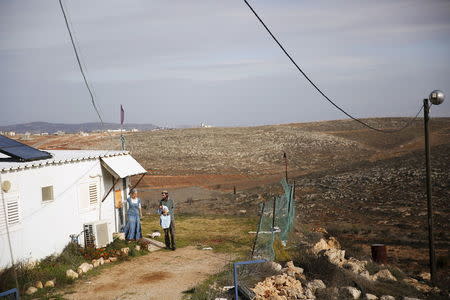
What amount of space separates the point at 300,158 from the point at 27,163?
162 feet

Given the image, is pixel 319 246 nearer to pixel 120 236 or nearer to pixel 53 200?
pixel 120 236

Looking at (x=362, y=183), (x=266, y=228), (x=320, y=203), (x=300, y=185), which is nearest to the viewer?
(x=266, y=228)

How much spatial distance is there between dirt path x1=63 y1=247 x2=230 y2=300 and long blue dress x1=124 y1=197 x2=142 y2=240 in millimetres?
1240

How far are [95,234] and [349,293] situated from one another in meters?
8.15

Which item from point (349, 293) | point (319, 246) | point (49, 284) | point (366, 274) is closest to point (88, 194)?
point (49, 284)

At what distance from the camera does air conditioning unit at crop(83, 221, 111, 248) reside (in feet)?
47.0

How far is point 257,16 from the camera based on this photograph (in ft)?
38.6

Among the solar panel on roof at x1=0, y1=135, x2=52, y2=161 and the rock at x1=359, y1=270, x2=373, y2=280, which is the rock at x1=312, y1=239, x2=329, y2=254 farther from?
the solar panel on roof at x1=0, y1=135, x2=52, y2=161

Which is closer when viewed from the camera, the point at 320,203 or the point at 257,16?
the point at 257,16

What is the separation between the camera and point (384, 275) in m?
12.1

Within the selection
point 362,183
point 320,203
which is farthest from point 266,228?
point 362,183

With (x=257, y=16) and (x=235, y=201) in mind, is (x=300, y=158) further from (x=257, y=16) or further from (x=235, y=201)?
(x=257, y=16)

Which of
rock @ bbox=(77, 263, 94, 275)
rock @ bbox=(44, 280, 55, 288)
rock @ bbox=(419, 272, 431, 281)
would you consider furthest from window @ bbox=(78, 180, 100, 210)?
rock @ bbox=(419, 272, 431, 281)

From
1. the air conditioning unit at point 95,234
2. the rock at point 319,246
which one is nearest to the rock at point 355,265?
the rock at point 319,246
